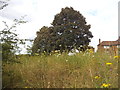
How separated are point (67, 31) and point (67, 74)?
67.8 feet

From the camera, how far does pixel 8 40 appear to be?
12.4 feet

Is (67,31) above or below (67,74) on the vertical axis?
above

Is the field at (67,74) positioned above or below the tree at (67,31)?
below

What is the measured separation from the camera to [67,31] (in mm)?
24469

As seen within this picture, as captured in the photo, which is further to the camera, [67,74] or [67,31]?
[67,31]

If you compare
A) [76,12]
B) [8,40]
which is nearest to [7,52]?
[8,40]

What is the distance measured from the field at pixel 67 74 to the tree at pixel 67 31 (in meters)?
18.3

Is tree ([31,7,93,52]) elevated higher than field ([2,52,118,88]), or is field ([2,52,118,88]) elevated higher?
tree ([31,7,93,52])

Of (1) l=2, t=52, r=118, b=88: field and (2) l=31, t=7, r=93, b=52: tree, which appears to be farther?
(2) l=31, t=7, r=93, b=52: tree

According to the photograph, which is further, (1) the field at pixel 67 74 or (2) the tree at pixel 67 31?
(2) the tree at pixel 67 31

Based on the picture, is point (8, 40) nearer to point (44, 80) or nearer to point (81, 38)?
point (44, 80)

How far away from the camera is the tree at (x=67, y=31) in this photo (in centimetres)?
2373

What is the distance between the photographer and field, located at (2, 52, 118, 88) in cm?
331

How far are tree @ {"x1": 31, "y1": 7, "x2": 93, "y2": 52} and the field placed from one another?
18.3 meters
